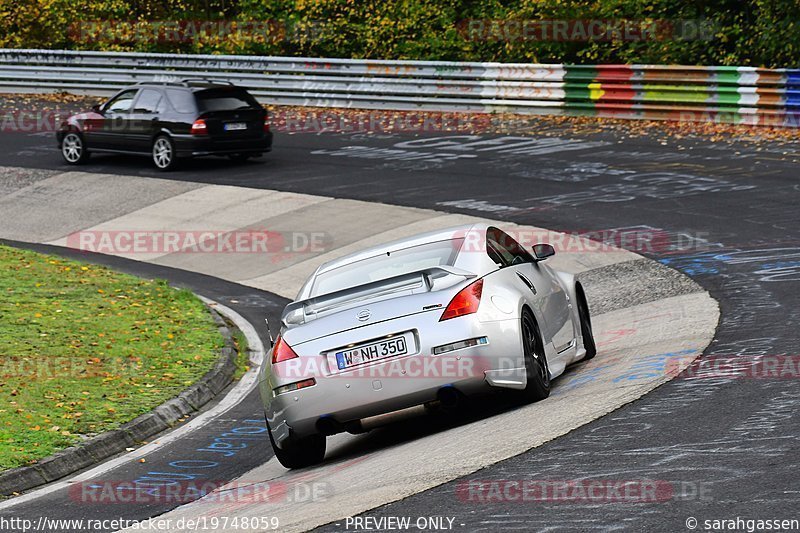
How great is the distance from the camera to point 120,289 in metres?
16.4

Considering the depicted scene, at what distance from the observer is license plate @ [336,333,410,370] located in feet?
27.5

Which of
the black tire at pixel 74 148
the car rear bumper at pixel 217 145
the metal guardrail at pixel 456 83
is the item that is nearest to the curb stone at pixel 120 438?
the car rear bumper at pixel 217 145

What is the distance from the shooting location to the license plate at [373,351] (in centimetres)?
839

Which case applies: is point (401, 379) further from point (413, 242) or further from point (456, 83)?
point (456, 83)

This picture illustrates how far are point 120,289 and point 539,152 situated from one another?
33.4 feet

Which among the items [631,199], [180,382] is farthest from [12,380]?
[631,199]

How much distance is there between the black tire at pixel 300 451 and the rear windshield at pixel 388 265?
1.24 metres

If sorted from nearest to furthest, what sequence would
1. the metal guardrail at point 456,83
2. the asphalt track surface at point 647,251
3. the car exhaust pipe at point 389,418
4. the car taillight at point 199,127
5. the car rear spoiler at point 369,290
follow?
1. the asphalt track surface at point 647,251
2. the car rear spoiler at point 369,290
3. the car exhaust pipe at point 389,418
4. the car taillight at point 199,127
5. the metal guardrail at point 456,83

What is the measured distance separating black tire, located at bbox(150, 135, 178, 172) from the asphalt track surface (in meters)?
0.28

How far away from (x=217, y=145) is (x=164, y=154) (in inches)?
55.2

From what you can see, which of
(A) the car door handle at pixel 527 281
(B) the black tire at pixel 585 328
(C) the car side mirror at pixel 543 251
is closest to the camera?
(A) the car door handle at pixel 527 281

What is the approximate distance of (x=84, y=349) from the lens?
12.8m

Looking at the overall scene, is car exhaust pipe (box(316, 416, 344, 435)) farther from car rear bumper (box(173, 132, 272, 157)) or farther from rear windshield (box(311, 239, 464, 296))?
car rear bumper (box(173, 132, 272, 157))

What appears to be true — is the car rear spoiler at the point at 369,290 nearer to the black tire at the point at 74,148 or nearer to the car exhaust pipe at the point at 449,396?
the car exhaust pipe at the point at 449,396
